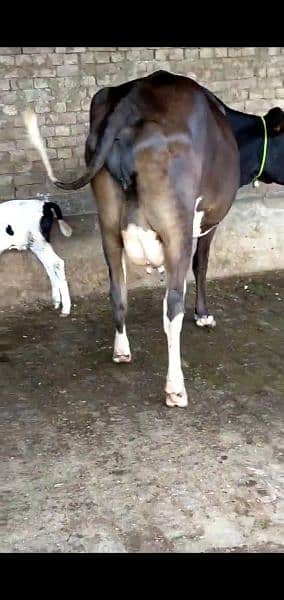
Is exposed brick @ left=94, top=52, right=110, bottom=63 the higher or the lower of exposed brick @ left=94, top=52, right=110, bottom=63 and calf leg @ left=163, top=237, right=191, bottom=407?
the higher

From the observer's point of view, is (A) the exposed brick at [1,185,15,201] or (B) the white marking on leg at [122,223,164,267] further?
(A) the exposed brick at [1,185,15,201]

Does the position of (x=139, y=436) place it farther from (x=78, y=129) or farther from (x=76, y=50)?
(x=76, y=50)

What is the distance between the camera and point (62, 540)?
116 inches

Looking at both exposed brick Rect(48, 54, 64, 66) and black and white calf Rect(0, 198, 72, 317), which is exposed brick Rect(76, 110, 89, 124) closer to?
exposed brick Rect(48, 54, 64, 66)

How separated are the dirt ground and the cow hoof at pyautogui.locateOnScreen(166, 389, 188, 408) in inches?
1.7

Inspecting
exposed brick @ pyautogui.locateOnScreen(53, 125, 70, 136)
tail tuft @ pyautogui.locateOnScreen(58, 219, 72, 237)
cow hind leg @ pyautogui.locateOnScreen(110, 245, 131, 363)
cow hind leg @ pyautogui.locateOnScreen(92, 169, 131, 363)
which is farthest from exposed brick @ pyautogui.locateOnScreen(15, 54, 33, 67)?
cow hind leg @ pyautogui.locateOnScreen(110, 245, 131, 363)

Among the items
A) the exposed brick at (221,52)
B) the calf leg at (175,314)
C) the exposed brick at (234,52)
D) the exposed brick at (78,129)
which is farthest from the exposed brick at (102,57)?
the calf leg at (175,314)

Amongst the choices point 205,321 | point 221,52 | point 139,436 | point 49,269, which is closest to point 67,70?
point 221,52

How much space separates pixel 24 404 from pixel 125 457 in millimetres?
884

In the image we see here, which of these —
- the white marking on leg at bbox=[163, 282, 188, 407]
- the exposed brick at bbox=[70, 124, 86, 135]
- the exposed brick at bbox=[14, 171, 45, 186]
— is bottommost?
the white marking on leg at bbox=[163, 282, 188, 407]

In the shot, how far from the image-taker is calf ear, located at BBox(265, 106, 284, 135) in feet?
16.7

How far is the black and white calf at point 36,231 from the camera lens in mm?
5281

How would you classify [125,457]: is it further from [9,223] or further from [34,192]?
[34,192]

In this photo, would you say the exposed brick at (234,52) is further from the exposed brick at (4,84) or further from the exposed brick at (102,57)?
the exposed brick at (4,84)
